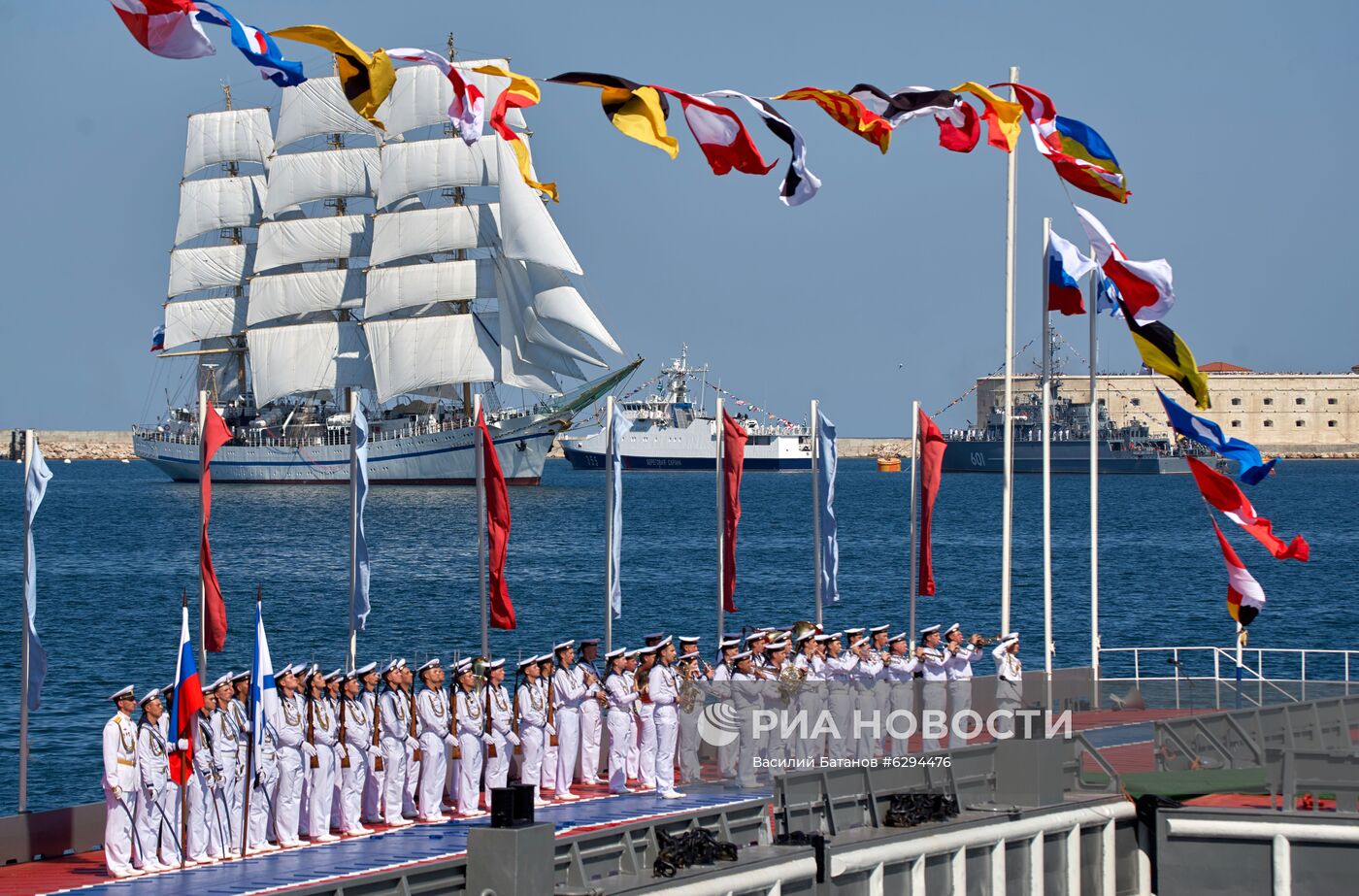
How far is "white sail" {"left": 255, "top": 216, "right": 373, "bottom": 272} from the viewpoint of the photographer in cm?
9375

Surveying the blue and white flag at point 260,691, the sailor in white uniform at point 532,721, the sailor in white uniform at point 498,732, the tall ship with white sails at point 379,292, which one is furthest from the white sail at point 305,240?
A: the blue and white flag at point 260,691

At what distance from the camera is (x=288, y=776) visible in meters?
13.8

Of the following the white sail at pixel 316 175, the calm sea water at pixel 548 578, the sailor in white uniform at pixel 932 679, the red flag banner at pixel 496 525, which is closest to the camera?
the sailor in white uniform at pixel 932 679

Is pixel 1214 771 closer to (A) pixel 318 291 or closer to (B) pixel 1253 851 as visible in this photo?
(B) pixel 1253 851

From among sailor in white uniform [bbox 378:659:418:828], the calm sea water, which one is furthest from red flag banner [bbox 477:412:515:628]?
the calm sea water

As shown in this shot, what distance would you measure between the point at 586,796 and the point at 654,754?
0.69 metres

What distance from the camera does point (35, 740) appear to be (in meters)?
27.3

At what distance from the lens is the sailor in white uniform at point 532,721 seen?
1541 centimetres

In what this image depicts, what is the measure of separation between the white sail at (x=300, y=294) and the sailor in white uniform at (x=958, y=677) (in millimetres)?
78879

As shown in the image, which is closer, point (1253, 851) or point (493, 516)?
point (1253, 851)

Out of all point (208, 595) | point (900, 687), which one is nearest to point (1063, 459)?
point (900, 687)

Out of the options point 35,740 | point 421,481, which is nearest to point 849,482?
point 421,481

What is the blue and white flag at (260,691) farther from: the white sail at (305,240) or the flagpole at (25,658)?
the white sail at (305,240)

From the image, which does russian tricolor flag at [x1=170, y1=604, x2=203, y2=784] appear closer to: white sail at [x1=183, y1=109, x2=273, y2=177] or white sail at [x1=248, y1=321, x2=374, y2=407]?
white sail at [x1=248, y1=321, x2=374, y2=407]
